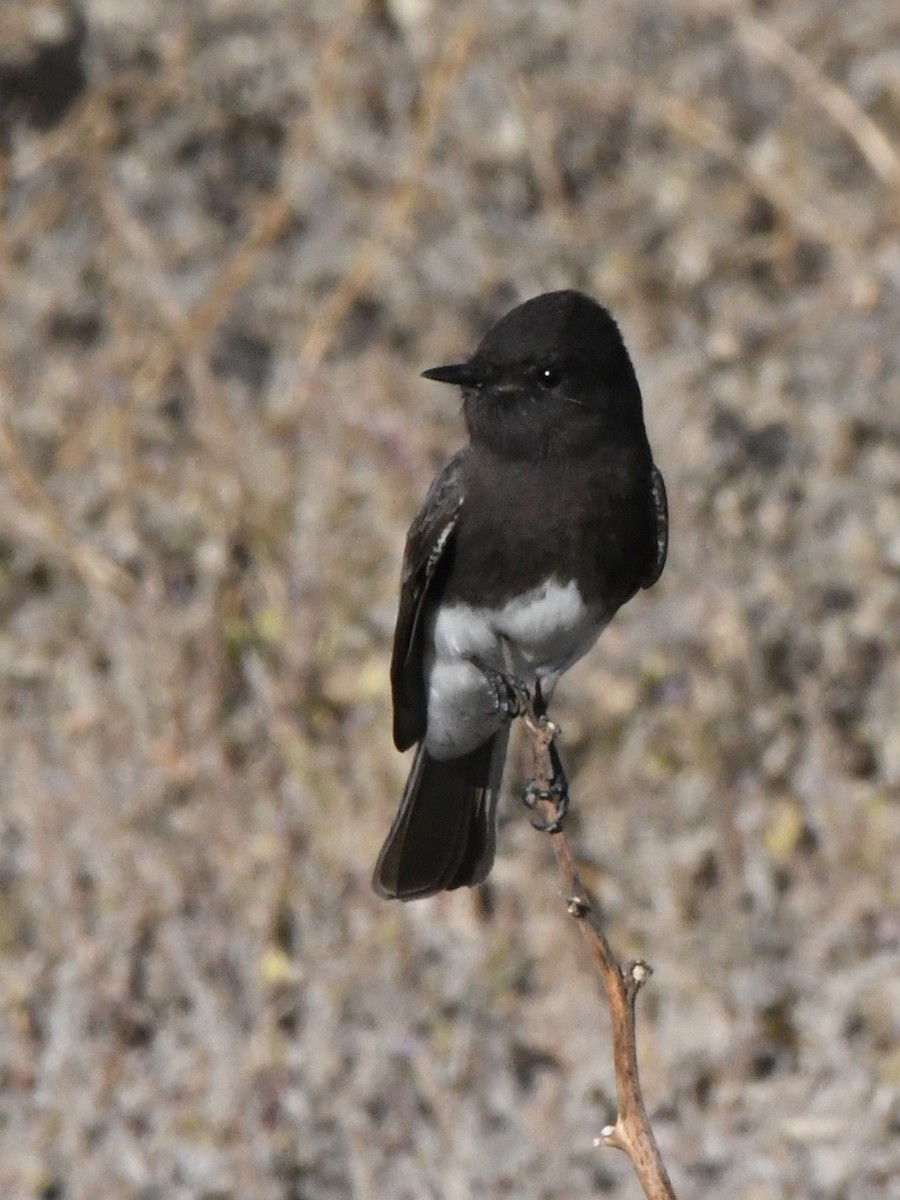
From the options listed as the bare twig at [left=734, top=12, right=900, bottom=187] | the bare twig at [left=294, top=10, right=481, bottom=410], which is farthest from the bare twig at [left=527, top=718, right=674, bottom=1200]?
the bare twig at [left=734, top=12, right=900, bottom=187]

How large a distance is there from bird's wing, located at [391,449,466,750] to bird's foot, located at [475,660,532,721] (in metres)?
0.18

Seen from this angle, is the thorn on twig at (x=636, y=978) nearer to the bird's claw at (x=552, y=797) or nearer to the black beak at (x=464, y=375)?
the bird's claw at (x=552, y=797)

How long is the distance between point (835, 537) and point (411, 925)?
186cm

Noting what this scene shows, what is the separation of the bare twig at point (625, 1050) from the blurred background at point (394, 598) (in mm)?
2473

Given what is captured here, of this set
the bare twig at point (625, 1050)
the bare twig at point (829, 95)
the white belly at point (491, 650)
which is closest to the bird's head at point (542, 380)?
the white belly at point (491, 650)

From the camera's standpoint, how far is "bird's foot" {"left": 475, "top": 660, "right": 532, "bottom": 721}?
13.4ft

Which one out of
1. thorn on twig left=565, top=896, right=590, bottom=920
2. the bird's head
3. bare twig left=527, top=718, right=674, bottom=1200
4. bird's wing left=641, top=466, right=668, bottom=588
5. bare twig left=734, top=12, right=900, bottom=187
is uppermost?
bare twig left=734, top=12, right=900, bottom=187

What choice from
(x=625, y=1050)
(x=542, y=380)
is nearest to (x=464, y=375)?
(x=542, y=380)

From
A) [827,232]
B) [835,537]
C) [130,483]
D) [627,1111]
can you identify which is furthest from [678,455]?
[627,1111]

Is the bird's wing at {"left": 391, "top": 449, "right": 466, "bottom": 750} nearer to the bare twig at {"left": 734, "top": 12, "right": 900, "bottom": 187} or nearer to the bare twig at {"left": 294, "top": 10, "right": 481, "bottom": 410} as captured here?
the bare twig at {"left": 294, "top": 10, "right": 481, "bottom": 410}

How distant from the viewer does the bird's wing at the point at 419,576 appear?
13.3 ft

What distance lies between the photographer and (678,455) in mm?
6418

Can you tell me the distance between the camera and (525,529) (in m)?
3.90

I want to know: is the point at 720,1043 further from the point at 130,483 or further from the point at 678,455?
the point at 130,483
